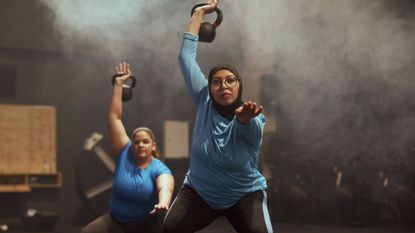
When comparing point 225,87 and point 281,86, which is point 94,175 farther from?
point 225,87

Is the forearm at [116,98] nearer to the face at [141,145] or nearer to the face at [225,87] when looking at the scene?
the face at [141,145]

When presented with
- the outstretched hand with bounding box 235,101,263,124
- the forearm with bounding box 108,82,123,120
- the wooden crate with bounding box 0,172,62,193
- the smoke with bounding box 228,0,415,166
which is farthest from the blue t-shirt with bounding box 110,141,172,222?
the wooden crate with bounding box 0,172,62,193

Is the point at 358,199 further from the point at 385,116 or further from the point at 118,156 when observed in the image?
the point at 118,156

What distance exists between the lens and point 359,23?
5.68 m

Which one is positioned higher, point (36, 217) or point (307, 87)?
point (307, 87)

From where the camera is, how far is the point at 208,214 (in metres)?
2.84

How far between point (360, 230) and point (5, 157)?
4.09 m

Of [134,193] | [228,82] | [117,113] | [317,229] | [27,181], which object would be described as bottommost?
[317,229]

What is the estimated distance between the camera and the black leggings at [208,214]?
9.01 feet

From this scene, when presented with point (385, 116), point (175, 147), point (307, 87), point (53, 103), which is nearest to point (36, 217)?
point (53, 103)

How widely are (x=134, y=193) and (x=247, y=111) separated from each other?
139cm

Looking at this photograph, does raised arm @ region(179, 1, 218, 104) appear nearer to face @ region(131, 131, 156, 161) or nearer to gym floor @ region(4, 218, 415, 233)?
face @ region(131, 131, 156, 161)

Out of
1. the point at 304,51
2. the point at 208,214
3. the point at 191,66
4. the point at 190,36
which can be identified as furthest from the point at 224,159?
the point at 304,51

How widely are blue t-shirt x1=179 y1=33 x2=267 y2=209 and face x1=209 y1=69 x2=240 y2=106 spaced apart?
0.26 feet
